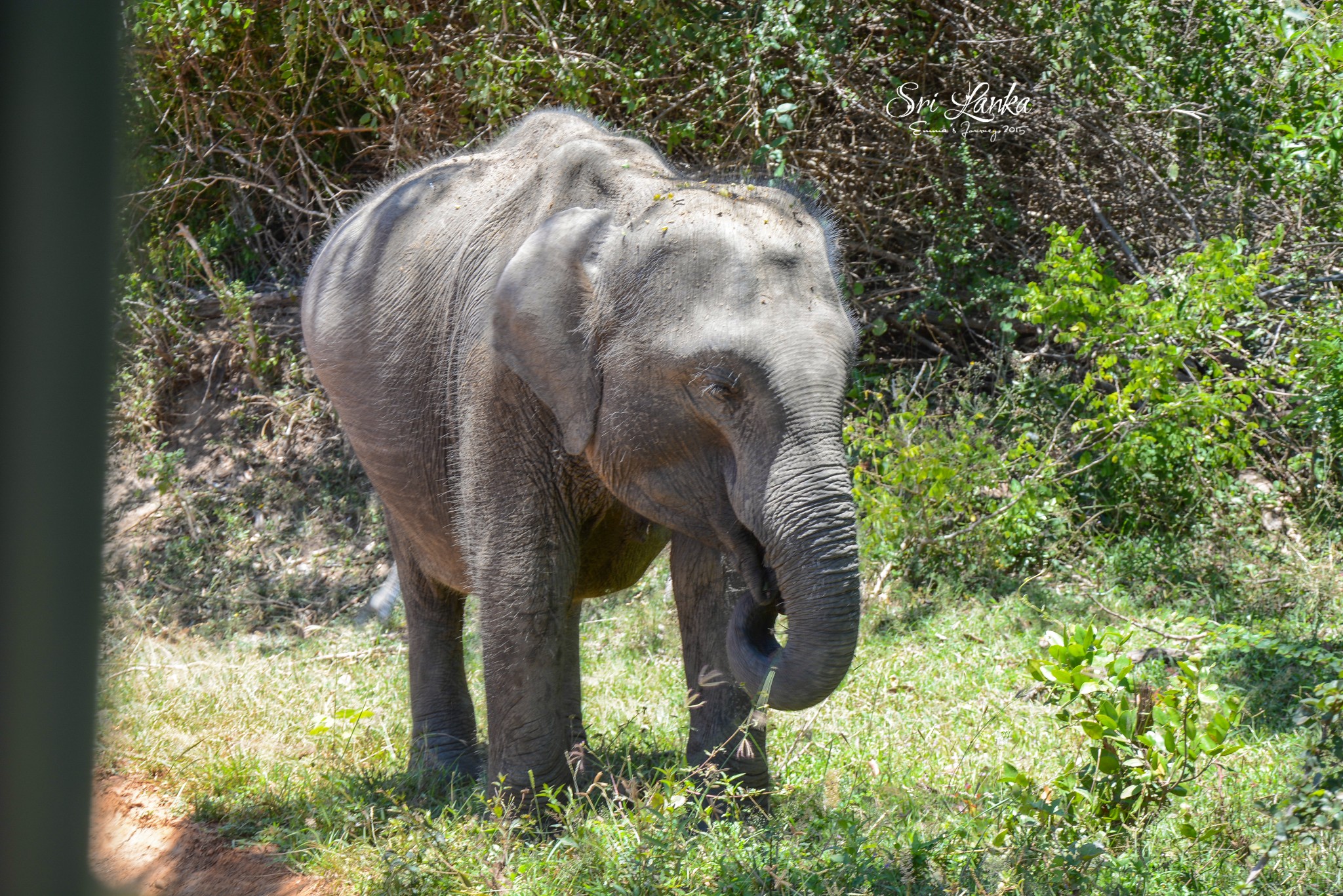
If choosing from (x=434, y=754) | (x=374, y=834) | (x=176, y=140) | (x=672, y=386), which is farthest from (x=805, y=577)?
(x=176, y=140)

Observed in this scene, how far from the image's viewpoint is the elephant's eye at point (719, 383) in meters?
3.45

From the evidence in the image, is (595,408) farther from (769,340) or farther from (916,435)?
(916,435)

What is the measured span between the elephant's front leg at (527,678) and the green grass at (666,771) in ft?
0.62

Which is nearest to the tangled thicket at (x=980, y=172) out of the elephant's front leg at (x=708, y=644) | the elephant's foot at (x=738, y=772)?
the elephant's front leg at (x=708, y=644)

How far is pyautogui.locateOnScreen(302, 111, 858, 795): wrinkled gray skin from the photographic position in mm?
3424

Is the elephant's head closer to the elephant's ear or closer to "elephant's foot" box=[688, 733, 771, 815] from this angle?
the elephant's ear

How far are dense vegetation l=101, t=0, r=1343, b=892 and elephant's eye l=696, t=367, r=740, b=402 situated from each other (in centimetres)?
118

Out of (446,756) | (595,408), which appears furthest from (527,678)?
(446,756)

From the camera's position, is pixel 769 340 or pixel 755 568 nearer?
pixel 769 340

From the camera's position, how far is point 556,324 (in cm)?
371

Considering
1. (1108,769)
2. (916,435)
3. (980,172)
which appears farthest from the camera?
(980,172)

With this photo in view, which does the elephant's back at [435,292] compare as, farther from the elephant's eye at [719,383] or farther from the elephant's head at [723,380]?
the elephant's eye at [719,383]

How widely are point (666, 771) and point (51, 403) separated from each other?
9.96 ft

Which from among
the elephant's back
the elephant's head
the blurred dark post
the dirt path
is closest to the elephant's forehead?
the elephant's head
